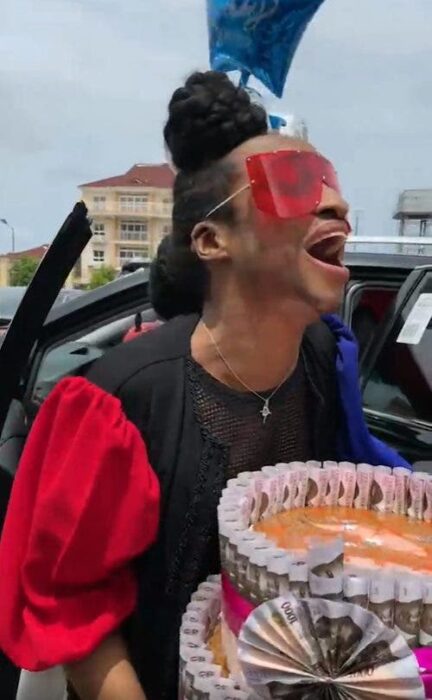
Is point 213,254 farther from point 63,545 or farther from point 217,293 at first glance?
point 63,545

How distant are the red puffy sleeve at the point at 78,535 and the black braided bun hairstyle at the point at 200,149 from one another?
292 mm

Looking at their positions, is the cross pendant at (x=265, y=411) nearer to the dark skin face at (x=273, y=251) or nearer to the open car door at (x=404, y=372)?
the dark skin face at (x=273, y=251)

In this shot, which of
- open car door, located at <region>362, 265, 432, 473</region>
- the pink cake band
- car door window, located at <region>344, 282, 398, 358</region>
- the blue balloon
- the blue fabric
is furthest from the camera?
car door window, located at <region>344, 282, 398, 358</region>

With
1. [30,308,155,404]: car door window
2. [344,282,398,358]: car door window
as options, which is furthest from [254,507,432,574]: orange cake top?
[344,282,398,358]: car door window

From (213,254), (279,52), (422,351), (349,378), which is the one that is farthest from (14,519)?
(422,351)

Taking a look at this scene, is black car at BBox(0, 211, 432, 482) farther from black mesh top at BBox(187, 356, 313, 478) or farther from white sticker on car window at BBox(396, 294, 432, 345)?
black mesh top at BBox(187, 356, 313, 478)

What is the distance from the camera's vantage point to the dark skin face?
1492 millimetres

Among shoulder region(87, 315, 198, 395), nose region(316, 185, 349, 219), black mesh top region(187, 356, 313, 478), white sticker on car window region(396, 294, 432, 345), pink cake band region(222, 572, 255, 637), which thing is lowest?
white sticker on car window region(396, 294, 432, 345)

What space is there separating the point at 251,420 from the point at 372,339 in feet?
7.29

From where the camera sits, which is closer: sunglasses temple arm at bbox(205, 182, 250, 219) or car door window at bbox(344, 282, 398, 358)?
sunglasses temple arm at bbox(205, 182, 250, 219)

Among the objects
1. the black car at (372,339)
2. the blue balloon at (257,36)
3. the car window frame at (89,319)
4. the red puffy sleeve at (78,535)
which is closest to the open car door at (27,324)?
the black car at (372,339)

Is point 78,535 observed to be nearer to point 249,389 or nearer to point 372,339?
point 249,389

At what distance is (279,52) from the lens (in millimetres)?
1912

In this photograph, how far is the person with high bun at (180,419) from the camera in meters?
1.42
